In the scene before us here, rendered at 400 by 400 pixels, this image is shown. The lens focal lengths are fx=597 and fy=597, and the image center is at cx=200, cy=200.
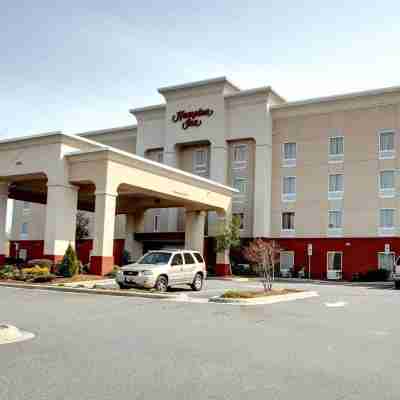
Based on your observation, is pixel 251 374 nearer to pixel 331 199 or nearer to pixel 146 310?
pixel 146 310

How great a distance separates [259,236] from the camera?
48875 mm

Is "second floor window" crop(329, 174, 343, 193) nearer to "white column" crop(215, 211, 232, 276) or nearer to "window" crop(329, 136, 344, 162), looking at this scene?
"window" crop(329, 136, 344, 162)

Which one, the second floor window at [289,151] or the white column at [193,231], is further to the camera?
the second floor window at [289,151]

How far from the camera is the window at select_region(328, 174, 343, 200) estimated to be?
155 feet

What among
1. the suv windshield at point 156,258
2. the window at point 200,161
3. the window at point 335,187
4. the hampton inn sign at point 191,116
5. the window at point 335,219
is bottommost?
the suv windshield at point 156,258

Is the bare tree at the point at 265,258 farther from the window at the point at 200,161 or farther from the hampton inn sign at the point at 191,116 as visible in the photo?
the hampton inn sign at the point at 191,116

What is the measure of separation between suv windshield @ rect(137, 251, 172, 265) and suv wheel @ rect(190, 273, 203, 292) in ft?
5.92

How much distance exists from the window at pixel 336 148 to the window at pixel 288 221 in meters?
5.66

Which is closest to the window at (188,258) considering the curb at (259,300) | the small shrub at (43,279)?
the curb at (259,300)

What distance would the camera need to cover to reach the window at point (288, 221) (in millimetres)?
49062

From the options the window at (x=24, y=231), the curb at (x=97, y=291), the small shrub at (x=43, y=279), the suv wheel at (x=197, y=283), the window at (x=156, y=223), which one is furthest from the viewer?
the window at (x=24, y=231)

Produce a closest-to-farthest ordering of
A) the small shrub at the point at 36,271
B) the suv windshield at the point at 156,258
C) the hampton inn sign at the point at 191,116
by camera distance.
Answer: the suv windshield at the point at 156,258 < the small shrub at the point at 36,271 < the hampton inn sign at the point at 191,116

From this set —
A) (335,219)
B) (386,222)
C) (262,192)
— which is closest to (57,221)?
(262,192)

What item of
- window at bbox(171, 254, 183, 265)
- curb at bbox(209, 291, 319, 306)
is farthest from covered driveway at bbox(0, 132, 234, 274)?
curb at bbox(209, 291, 319, 306)
